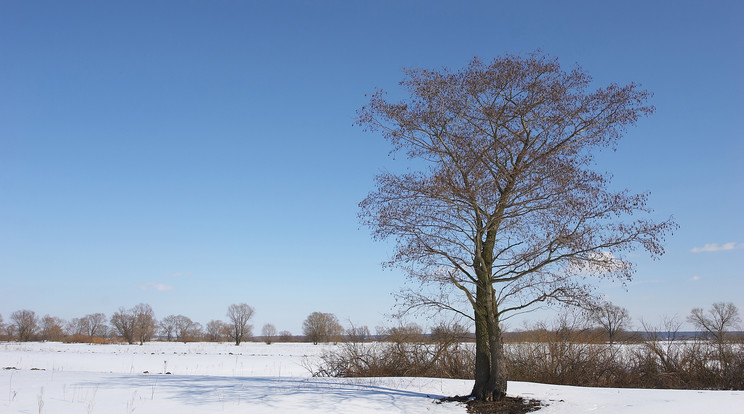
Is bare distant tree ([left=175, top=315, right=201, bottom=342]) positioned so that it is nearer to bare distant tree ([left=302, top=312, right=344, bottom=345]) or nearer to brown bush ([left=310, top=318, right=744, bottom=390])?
bare distant tree ([left=302, top=312, right=344, bottom=345])

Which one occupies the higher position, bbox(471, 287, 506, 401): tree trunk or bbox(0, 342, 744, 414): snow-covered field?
bbox(471, 287, 506, 401): tree trunk

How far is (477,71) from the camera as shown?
1224cm

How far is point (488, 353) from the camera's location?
11750 mm

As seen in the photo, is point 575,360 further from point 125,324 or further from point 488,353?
point 125,324

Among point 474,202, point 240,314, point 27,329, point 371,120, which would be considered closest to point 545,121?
point 474,202

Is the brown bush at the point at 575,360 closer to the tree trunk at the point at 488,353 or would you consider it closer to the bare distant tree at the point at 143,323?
the tree trunk at the point at 488,353

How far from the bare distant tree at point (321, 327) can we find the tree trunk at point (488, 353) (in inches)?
2429

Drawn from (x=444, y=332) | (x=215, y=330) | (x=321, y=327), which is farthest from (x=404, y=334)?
(x=215, y=330)

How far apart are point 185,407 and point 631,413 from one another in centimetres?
879

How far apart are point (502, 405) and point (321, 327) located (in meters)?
65.8

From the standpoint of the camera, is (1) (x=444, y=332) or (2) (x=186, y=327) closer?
(1) (x=444, y=332)

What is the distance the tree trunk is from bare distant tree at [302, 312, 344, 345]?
202ft

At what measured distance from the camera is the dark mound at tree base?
1059cm

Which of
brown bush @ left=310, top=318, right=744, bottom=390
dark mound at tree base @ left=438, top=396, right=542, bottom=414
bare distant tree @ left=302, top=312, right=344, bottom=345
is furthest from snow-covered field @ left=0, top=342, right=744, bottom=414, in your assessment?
bare distant tree @ left=302, top=312, right=344, bottom=345
